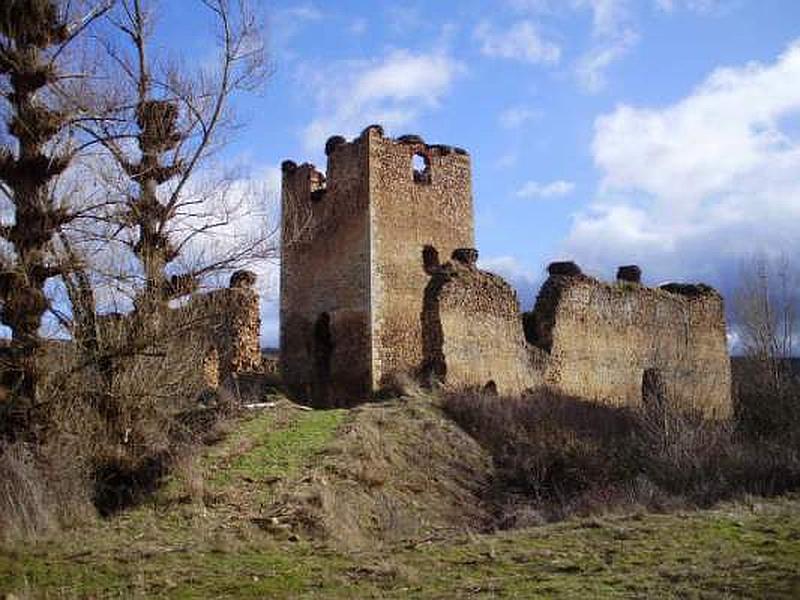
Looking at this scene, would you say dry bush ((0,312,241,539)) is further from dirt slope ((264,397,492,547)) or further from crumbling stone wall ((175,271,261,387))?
crumbling stone wall ((175,271,261,387))

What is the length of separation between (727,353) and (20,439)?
21.3m

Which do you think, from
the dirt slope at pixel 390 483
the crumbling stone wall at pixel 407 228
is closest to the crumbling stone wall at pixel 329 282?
the crumbling stone wall at pixel 407 228

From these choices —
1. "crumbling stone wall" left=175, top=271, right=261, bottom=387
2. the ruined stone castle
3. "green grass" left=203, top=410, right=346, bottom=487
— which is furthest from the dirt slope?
"crumbling stone wall" left=175, top=271, right=261, bottom=387

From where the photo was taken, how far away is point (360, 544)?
9828mm

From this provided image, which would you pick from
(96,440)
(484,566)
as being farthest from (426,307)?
(484,566)

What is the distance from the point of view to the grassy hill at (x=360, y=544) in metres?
7.14

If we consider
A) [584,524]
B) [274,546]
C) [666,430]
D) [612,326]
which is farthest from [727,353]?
[274,546]

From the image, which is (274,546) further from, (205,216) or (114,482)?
(205,216)

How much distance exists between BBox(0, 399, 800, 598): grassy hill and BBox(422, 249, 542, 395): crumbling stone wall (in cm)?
501

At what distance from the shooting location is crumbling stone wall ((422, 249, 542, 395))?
1884cm

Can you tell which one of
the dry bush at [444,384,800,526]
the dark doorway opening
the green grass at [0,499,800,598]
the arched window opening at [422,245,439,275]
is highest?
the arched window opening at [422,245,439,275]

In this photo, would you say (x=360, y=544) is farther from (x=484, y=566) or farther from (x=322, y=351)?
(x=322, y=351)

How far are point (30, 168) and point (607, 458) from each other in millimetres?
10061

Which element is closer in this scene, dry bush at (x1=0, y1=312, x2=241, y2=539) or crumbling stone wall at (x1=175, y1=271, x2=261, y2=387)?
dry bush at (x1=0, y1=312, x2=241, y2=539)
